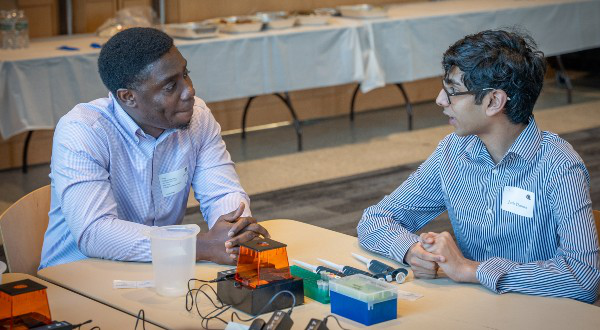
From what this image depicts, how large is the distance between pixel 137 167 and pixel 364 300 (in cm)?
97

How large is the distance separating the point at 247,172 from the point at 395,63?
153 cm

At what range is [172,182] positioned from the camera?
2.60m

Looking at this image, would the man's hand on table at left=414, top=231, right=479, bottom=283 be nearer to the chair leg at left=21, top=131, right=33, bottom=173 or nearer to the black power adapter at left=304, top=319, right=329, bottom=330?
the black power adapter at left=304, top=319, right=329, bottom=330

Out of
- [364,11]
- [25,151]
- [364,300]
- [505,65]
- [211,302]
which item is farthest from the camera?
[364,11]

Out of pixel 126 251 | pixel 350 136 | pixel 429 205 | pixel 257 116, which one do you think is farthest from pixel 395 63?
pixel 126 251

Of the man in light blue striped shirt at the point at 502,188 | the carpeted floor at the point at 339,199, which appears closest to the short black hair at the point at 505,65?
the man in light blue striped shirt at the point at 502,188

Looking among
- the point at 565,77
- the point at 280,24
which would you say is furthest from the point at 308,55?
the point at 565,77

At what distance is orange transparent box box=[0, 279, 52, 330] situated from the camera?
1.70 m

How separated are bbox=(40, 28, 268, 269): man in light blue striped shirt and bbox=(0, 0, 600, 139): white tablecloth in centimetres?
280

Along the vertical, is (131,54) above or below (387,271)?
above

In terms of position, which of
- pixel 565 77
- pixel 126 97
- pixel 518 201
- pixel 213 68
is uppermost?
pixel 126 97

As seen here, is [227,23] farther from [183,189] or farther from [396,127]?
[183,189]

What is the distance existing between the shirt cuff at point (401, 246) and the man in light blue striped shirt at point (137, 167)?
0.36 meters

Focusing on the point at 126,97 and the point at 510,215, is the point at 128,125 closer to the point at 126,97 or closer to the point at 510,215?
the point at 126,97
